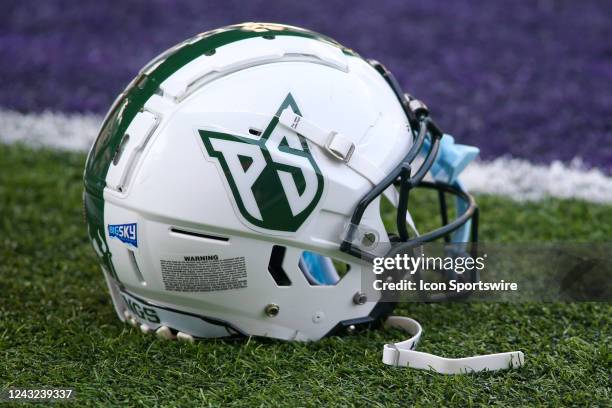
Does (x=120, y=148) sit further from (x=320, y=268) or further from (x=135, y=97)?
(x=320, y=268)

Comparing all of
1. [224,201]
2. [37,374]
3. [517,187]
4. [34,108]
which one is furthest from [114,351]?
[34,108]

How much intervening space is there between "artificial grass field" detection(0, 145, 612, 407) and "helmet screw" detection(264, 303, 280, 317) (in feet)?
0.31

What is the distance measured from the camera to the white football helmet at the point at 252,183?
2.18 m

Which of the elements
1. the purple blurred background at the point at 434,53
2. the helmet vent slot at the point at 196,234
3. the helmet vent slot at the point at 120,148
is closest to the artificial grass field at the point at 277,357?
the helmet vent slot at the point at 196,234

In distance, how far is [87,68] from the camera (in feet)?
15.8

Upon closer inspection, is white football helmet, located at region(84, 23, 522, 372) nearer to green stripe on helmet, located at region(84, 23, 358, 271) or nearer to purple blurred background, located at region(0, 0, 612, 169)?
green stripe on helmet, located at region(84, 23, 358, 271)

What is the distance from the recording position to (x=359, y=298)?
93.9 inches

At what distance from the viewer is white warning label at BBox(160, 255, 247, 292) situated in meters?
2.23

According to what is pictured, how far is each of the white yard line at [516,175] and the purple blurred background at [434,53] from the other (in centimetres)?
8

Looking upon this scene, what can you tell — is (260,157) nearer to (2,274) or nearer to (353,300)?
(353,300)

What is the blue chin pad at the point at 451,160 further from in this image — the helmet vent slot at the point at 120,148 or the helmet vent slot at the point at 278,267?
the helmet vent slot at the point at 120,148

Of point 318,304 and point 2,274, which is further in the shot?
point 2,274

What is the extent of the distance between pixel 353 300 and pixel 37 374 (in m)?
0.80

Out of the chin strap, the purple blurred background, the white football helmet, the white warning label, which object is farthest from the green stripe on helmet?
the purple blurred background
